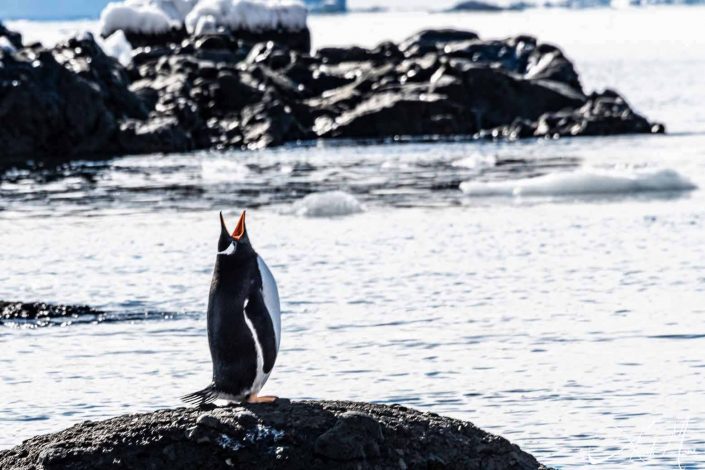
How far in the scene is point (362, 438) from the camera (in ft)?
27.0

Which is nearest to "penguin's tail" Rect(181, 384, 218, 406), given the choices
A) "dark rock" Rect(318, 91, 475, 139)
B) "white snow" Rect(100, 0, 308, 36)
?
"dark rock" Rect(318, 91, 475, 139)

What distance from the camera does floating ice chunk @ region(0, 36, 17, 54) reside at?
47.8 m

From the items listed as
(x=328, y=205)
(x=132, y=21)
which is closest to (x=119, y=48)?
(x=132, y=21)

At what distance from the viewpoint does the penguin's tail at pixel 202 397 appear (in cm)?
909

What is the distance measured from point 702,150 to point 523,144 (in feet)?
17.9

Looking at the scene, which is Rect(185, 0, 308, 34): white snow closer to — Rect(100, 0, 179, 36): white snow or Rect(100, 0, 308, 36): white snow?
Rect(100, 0, 308, 36): white snow

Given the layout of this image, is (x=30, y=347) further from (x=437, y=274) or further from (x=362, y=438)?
(x=362, y=438)

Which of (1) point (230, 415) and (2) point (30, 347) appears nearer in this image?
(1) point (230, 415)

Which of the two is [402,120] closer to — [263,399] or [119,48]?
[119,48]

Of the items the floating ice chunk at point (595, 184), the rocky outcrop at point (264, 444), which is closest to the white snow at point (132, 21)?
the floating ice chunk at point (595, 184)

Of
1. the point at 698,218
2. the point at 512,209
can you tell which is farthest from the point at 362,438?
the point at 512,209

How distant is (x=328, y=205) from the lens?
27016 millimetres

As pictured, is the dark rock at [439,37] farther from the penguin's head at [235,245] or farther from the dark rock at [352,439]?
the dark rock at [352,439]

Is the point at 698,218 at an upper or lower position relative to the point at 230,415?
lower
